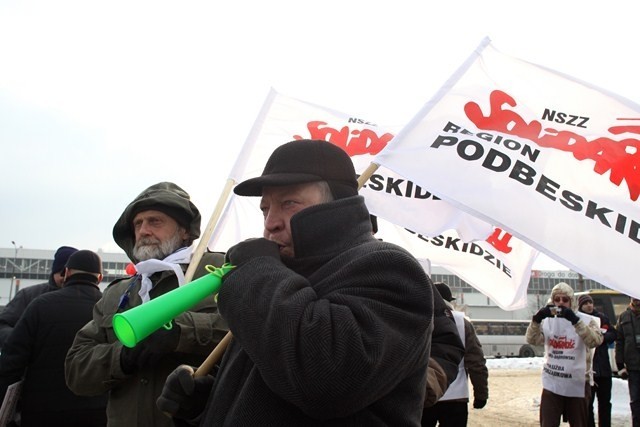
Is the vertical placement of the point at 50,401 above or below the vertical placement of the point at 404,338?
below

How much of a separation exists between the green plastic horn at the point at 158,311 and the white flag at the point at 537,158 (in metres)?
1.85

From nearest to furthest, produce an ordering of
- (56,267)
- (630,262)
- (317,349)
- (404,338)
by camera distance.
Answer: (317,349) → (404,338) → (630,262) → (56,267)

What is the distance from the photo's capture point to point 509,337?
34.2 m

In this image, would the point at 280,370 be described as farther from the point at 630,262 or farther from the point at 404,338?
the point at 630,262

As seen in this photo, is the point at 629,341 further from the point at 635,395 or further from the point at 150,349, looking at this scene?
the point at 150,349

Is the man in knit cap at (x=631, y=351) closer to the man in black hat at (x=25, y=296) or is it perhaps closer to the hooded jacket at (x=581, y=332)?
the hooded jacket at (x=581, y=332)

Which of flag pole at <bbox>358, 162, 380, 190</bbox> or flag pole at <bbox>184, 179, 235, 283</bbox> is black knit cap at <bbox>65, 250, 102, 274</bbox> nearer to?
flag pole at <bbox>184, 179, 235, 283</bbox>

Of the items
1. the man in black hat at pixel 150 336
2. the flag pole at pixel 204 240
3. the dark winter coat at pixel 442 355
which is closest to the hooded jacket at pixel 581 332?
the dark winter coat at pixel 442 355

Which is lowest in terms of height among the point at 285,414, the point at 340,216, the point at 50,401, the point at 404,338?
the point at 50,401

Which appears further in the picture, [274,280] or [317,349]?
[274,280]

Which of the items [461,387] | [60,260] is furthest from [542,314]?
[60,260]

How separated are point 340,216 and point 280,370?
1.81ft

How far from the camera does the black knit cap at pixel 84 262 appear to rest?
14.4 ft

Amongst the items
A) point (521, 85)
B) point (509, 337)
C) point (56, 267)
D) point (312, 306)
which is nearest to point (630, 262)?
point (521, 85)
